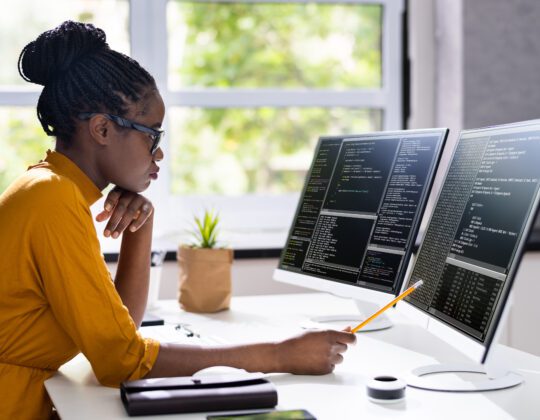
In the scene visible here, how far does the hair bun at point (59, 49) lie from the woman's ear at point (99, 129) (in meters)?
0.11

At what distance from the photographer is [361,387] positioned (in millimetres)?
1320

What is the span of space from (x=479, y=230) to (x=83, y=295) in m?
0.65

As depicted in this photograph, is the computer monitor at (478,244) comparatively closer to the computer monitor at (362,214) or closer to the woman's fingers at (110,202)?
the computer monitor at (362,214)

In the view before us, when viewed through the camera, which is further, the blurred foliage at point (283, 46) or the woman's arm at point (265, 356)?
the blurred foliage at point (283, 46)

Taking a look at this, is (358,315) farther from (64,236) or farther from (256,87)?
(256,87)

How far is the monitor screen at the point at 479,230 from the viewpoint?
4.01 ft

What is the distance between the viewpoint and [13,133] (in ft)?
9.00

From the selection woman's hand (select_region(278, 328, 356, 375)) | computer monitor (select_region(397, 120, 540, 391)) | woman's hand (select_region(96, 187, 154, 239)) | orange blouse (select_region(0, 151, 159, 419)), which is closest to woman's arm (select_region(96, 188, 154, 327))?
woman's hand (select_region(96, 187, 154, 239))

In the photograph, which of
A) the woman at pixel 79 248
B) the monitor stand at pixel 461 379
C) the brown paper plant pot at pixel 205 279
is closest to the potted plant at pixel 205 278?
the brown paper plant pot at pixel 205 279

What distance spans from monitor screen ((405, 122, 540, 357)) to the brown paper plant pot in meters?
0.65

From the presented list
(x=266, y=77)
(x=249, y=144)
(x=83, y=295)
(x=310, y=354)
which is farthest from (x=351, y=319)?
(x=266, y=77)

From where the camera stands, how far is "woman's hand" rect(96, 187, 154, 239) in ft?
5.83

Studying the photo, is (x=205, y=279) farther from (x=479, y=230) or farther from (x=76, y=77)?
(x=479, y=230)

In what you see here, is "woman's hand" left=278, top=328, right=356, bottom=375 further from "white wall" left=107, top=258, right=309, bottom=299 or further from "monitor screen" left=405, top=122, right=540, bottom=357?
"white wall" left=107, top=258, right=309, bottom=299
